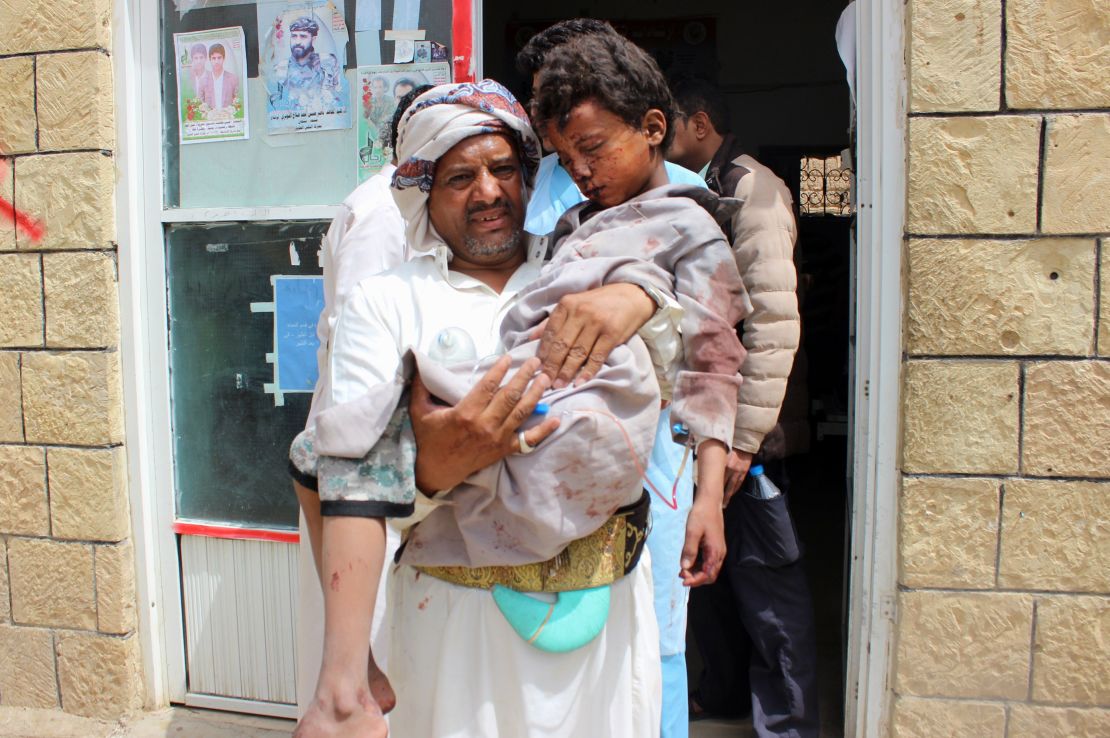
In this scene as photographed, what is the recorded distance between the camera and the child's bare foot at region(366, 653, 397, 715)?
4.63 ft

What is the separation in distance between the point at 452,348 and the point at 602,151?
1.44ft

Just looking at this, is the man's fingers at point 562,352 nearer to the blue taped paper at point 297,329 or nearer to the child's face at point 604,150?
the child's face at point 604,150

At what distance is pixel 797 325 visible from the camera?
2.23 metres

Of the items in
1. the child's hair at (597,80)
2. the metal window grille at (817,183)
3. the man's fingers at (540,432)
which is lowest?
the man's fingers at (540,432)

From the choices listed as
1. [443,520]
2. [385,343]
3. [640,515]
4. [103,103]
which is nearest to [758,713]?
[640,515]

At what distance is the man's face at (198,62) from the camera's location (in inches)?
111

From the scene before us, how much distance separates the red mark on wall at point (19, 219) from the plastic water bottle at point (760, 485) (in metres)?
2.31

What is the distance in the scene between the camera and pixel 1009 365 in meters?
2.21

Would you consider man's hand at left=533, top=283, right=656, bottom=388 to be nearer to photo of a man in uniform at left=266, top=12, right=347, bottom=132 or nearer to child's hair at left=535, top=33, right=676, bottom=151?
child's hair at left=535, top=33, right=676, bottom=151

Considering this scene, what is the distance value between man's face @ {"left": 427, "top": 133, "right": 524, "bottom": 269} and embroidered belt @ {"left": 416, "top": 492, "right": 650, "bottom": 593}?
21.1 inches

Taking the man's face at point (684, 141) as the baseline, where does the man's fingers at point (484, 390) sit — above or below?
below

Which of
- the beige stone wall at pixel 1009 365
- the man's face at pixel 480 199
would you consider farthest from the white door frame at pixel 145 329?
the beige stone wall at pixel 1009 365

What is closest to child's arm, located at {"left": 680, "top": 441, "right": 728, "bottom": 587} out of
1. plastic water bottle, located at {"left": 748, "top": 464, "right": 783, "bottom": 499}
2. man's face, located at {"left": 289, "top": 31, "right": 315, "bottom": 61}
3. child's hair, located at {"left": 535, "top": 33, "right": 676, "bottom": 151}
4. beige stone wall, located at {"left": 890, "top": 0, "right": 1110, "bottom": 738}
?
child's hair, located at {"left": 535, "top": 33, "right": 676, "bottom": 151}

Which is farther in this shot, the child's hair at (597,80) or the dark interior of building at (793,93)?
the dark interior of building at (793,93)
